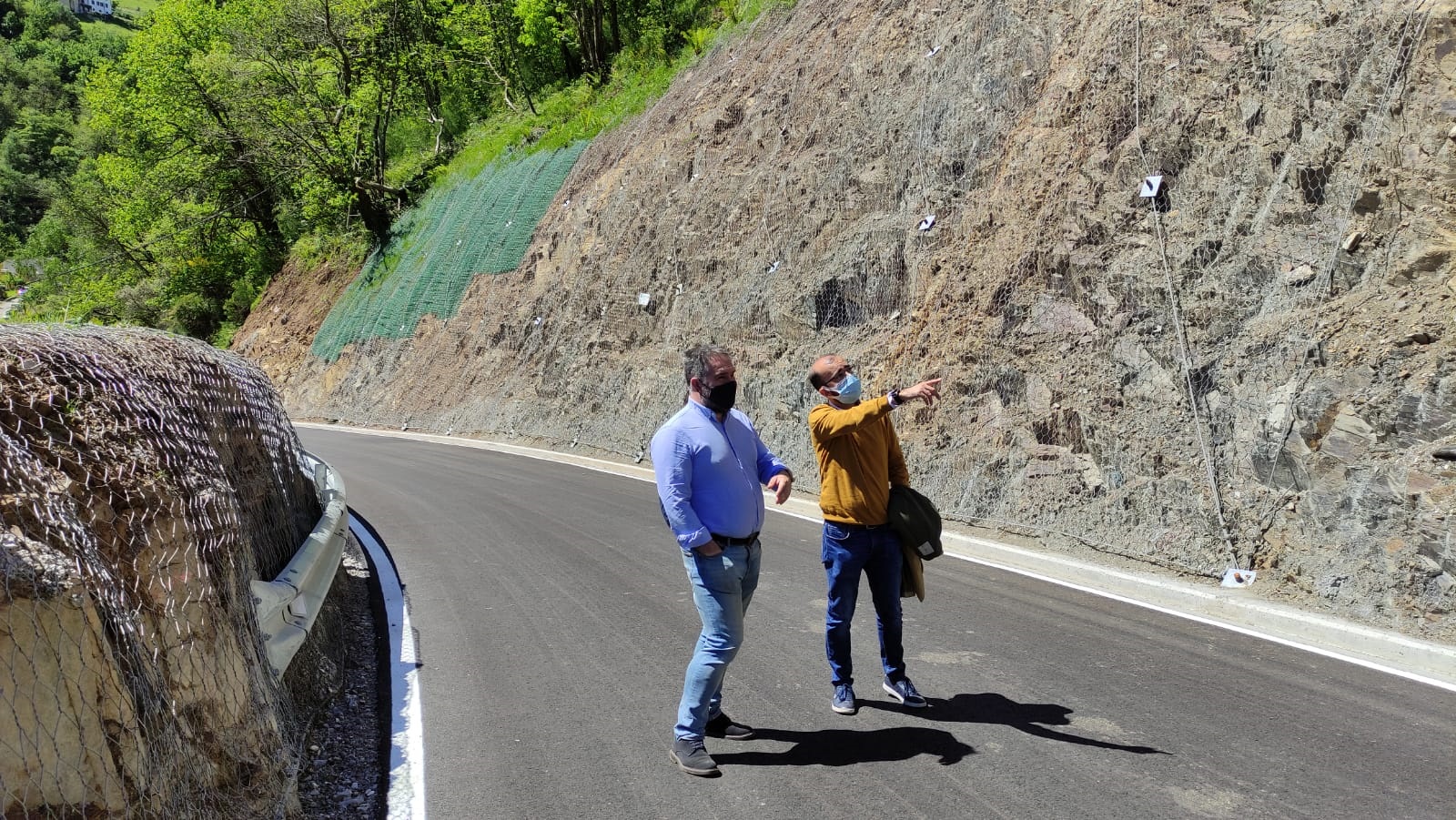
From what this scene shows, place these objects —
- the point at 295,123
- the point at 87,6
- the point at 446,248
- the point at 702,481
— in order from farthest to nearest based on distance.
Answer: the point at 87,6
the point at 295,123
the point at 446,248
the point at 702,481

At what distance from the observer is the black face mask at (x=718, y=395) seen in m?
4.75

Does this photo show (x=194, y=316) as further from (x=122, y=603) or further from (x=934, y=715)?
(x=934, y=715)

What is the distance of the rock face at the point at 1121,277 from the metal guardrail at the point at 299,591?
6.36 meters

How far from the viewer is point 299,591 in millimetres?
5656

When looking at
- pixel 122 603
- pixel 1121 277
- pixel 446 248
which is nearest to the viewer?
pixel 122 603

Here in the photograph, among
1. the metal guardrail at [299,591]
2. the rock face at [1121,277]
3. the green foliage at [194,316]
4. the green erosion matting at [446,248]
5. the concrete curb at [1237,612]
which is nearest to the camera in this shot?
the metal guardrail at [299,591]

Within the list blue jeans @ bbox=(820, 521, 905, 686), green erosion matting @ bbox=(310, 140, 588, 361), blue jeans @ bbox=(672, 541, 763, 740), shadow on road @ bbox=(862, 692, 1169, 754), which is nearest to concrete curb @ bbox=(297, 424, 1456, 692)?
shadow on road @ bbox=(862, 692, 1169, 754)

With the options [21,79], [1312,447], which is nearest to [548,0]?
[1312,447]

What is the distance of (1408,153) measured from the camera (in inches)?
346

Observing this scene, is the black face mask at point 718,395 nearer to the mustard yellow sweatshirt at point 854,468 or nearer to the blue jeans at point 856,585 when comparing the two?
the mustard yellow sweatshirt at point 854,468

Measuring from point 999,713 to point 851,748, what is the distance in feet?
2.98

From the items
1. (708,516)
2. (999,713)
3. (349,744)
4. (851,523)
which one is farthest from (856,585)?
(349,744)

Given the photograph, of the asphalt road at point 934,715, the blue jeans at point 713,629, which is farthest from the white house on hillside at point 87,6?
the blue jeans at point 713,629

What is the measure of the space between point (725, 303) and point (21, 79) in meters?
95.6
